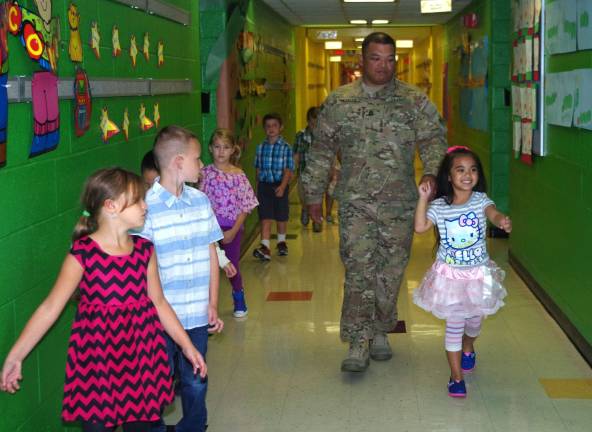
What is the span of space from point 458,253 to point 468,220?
0.16 metres

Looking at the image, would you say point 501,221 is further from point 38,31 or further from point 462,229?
point 38,31

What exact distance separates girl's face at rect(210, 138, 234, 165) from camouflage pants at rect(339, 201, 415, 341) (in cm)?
A: 106

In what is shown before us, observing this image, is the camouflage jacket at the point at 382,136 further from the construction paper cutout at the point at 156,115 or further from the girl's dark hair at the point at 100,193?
the girl's dark hair at the point at 100,193

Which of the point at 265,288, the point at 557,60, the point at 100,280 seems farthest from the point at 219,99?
the point at 100,280

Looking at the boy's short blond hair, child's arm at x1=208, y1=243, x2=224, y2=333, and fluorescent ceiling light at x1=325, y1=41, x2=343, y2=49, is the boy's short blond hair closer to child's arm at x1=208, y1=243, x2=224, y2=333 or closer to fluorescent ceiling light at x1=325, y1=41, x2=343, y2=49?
child's arm at x1=208, y1=243, x2=224, y2=333

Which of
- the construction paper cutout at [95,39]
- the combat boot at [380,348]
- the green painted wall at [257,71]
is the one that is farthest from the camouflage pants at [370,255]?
the green painted wall at [257,71]

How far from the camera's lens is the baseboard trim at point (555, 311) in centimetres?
513

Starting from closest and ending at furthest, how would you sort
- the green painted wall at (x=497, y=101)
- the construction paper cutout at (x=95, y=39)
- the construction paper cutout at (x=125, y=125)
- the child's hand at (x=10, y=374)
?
the child's hand at (x=10, y=374) → the construction paper cutout at (x=95, y=39) → the construction paper cutout at (x=125, y=125) → the green painted wall at (x=497, y=101)

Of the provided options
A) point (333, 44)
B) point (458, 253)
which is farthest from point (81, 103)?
point (333, 44)

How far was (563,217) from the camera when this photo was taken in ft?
19.2

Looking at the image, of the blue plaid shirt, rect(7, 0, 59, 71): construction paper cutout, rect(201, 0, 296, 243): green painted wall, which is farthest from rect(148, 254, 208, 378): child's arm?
the blue plaid shirt

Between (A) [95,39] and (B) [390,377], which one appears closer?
(A) [95,39]

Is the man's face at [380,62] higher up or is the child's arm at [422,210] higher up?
the man's face at [380,62]

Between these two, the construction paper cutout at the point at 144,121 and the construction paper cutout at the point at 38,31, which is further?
the construction paper cutout at the point at 144,121
